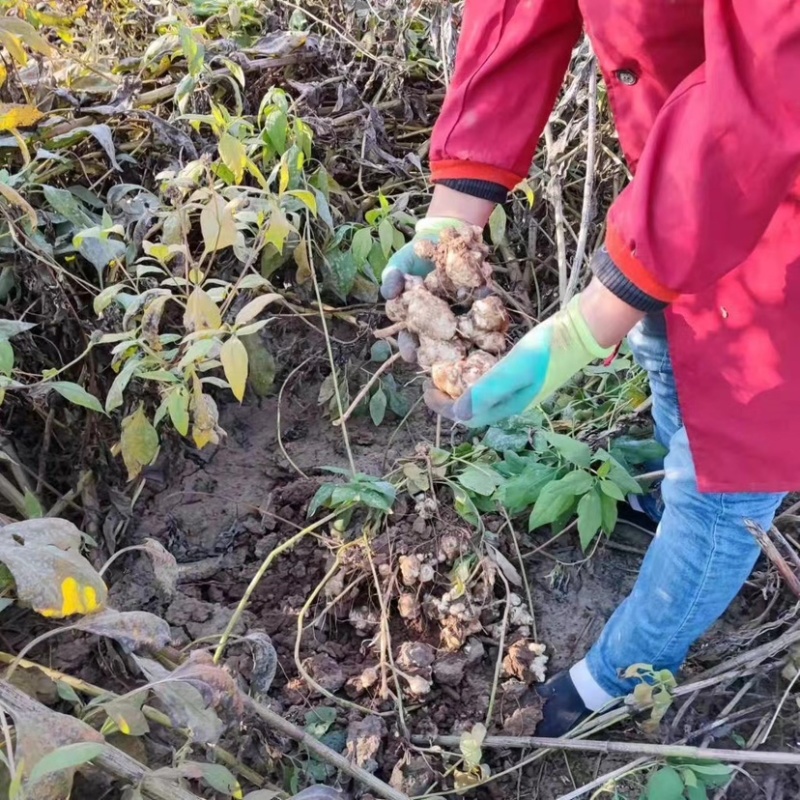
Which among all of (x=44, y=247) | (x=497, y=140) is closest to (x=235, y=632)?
(x=44, y=247)

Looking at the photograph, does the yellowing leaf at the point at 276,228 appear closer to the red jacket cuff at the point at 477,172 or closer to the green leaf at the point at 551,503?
the red jacket cuff at the point at 477,172

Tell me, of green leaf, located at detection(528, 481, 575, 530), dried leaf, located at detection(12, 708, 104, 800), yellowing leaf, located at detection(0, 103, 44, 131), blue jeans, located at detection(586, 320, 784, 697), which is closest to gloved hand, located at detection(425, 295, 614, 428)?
blue jeans, located at detection(586, 320, 784, 697)

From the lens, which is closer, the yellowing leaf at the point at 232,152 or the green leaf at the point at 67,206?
the yellowing leaf at the point at 232,152

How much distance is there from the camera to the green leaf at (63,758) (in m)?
0.68

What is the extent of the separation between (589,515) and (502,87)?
0.72m

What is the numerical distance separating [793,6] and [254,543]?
1.22m

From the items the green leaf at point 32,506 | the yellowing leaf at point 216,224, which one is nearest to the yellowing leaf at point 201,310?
the yellowing leaf at point 216,224

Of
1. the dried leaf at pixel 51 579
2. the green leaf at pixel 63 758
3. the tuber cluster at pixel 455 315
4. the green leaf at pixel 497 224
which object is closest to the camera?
the green leaf at pixel 63 758

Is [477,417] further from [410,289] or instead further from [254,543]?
[254,543]

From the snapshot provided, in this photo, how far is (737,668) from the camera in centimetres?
129

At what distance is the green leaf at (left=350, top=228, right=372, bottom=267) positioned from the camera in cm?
162

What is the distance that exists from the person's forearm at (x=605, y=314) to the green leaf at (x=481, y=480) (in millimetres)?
522

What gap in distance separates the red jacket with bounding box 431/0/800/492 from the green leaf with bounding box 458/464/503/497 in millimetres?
447

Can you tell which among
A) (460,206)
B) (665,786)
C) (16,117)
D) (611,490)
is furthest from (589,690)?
(16,117)
